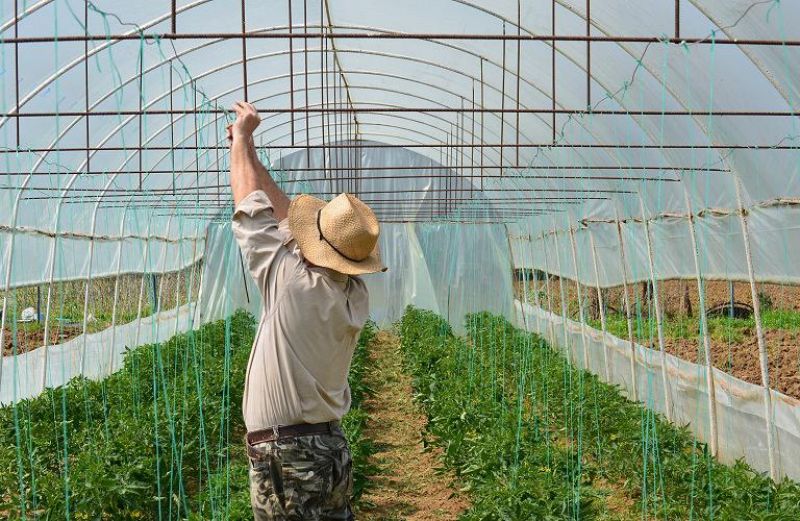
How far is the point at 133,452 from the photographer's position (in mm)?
6773

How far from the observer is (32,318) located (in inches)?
781

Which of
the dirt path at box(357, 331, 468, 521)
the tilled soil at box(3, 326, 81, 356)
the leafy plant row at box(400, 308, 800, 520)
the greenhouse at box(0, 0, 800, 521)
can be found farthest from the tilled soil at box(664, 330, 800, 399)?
the tilled soil at box(3, 326, 81, 356)

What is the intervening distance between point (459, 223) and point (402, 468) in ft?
Answer: 34.1

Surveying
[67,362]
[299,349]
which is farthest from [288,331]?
[67,362]

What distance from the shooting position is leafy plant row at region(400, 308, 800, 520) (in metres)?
5.55

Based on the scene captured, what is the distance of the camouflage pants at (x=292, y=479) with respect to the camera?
126 inches

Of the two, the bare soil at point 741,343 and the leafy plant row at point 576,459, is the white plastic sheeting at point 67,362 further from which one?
the bare soil at point 741,343

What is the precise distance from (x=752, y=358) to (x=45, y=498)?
1078cm

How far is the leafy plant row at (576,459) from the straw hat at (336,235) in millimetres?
2606

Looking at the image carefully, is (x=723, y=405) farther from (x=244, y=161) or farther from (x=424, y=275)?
(x=424, y=275)

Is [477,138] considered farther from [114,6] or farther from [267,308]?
[267,308]

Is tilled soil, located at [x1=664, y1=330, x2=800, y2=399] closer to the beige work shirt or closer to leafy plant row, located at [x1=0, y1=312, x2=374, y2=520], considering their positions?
leafy plant row, located at [x1=0, y1=312, x2=374, y2=520]

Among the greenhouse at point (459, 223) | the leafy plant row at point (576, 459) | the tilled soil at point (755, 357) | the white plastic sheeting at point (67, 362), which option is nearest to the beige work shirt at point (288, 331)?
the greenhouse at point (459, 223)

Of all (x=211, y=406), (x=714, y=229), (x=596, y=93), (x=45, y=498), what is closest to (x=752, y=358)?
(x=714, y=229)
